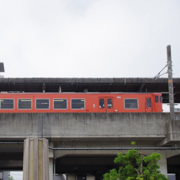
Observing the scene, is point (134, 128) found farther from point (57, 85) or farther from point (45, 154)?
point (57, 85)

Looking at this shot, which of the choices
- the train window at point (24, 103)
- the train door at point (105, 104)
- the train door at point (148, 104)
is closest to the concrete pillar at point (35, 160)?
the train window at point (24, 103)

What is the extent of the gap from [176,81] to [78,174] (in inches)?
812

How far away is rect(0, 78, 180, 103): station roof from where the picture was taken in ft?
115

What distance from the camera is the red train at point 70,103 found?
28.4m

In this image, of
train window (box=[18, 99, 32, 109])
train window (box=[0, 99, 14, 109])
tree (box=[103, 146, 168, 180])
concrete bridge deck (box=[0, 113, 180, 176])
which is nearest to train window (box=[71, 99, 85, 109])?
train window (box=[18, 99, 32, 109])

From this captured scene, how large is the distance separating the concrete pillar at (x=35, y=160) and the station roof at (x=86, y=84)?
20.7 meters

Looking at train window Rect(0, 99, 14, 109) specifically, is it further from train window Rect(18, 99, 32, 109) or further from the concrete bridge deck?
the concrete bridge deck

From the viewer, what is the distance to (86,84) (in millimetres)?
36656

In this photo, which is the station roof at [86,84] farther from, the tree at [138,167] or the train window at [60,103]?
the tree at [138,167]

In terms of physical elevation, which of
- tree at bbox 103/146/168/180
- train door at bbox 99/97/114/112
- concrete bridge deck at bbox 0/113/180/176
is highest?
train door at bbox 99/97/114/112

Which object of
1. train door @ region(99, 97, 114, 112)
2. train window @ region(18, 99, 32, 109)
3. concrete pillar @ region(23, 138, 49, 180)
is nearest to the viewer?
concrete pillar @ region(23, 138, 49, 180)

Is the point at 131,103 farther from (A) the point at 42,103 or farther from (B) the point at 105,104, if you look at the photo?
(A) the point at 42,103

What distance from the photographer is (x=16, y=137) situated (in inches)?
870

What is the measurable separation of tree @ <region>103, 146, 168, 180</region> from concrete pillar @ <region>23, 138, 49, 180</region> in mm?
4567
